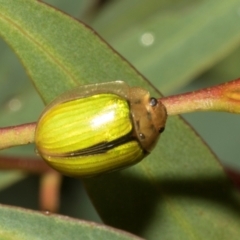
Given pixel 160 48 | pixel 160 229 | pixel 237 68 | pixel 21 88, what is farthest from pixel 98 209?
pixel 237 68

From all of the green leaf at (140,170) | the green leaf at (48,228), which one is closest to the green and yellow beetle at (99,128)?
the green leaf at (48,228)

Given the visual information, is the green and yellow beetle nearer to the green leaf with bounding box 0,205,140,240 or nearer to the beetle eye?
the beetle eye

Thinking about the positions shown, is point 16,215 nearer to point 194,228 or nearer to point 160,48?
point 194,228

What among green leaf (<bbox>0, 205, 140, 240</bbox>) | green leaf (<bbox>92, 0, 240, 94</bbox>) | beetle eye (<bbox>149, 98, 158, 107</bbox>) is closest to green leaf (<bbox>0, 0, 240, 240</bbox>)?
green leaf (<bbox>0, 205, 140, 240</bbox>)

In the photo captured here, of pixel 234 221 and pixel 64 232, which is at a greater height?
pixel 64 232

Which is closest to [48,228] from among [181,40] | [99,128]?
[99,128]

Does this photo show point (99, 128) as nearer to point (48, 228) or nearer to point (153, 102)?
point (153, 102)

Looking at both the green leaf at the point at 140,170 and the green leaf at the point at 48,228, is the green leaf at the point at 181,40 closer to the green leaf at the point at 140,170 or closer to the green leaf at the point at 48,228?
the green leaf at the point at 140,170
